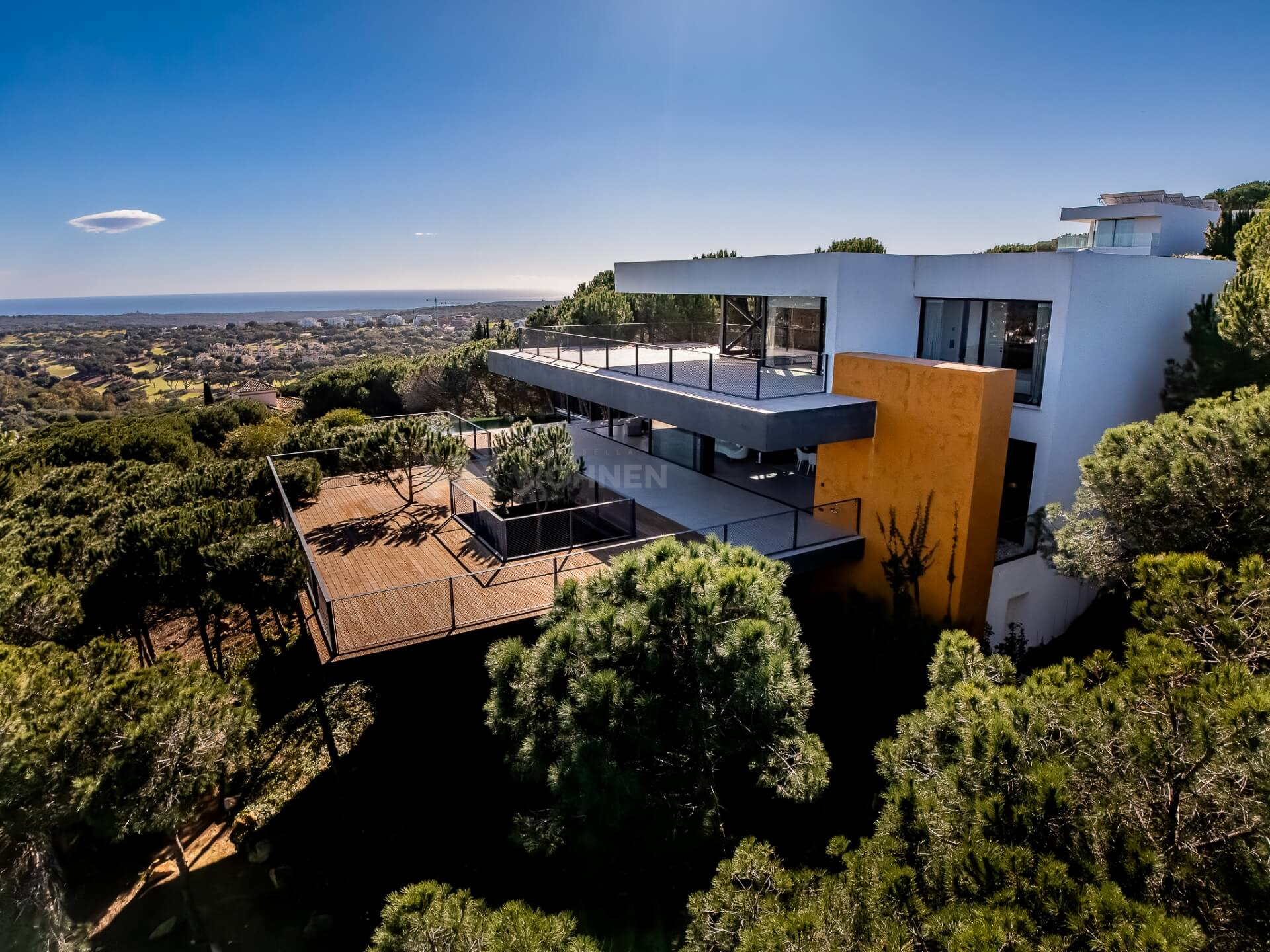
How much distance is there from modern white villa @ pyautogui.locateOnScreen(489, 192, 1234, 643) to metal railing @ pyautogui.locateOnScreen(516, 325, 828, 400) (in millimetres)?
73

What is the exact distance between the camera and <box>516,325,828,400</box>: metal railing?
13070mm

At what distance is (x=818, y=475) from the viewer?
1405 centimetres

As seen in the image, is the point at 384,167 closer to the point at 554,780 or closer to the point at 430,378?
the point at 430,378

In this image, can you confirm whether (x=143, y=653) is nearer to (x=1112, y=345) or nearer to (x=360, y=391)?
(x=1112, y=345)

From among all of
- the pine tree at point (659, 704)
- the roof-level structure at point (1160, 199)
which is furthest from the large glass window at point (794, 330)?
the roof-level structure at point (1160, 199)

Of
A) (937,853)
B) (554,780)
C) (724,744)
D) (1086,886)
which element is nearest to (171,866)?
(554,780)

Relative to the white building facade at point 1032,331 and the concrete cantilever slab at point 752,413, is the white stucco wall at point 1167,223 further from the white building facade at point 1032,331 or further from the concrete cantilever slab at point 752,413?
the concrete cantilever slab at point 752,413

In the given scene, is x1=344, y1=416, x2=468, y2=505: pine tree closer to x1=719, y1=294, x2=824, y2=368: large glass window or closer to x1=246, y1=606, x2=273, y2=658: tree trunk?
x1=246, y1=606, x2=273, y2=658: tree trunk

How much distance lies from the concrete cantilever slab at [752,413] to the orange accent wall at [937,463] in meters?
0.47

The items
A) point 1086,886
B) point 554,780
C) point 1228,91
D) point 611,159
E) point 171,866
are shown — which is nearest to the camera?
point 1086,886

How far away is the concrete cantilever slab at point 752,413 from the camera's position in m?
11.6

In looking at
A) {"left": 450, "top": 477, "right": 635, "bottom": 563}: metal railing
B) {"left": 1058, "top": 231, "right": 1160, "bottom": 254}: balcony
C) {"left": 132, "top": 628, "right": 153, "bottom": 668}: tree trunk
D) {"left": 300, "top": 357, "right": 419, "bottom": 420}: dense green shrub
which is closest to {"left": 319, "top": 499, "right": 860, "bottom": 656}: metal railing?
{"left": 450, "top": 477, "right": 635, "bottom": 563}: metal railing

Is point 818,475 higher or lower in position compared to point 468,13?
lower

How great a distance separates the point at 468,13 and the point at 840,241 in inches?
613
